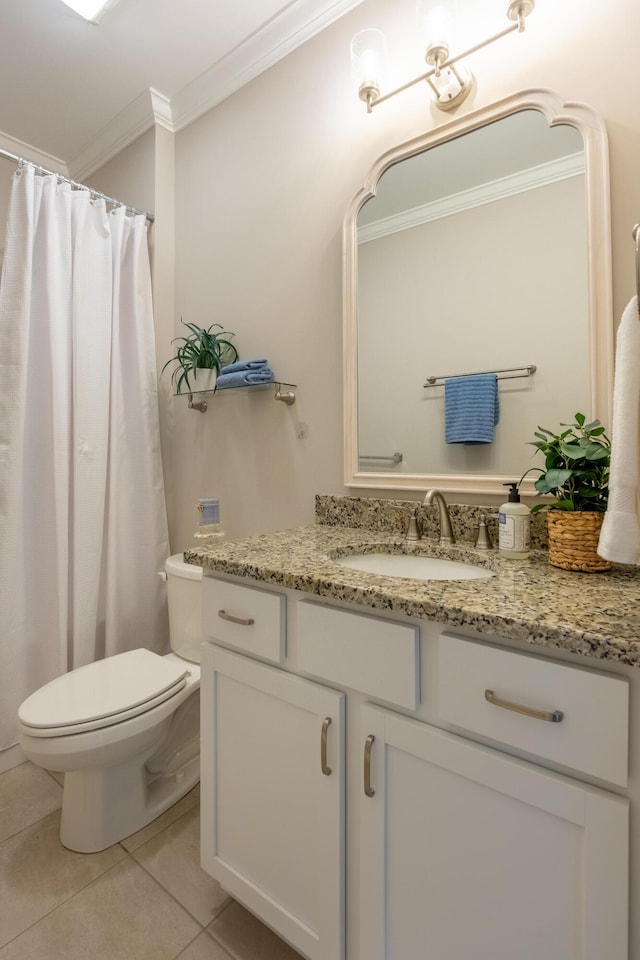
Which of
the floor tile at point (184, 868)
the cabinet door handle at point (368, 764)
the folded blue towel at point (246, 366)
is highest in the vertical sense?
the folded blue towel at point (246, 366)

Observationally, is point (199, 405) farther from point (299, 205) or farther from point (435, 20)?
point (435, 20)

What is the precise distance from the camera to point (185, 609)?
159cm

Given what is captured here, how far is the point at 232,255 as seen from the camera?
1.81 meters

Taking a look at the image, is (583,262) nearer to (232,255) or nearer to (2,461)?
(232,255)

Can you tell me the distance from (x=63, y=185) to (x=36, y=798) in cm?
222

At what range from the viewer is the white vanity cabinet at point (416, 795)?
62 cm

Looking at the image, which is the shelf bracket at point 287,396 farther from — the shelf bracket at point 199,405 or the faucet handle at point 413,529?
the faucet handle at point 413,529

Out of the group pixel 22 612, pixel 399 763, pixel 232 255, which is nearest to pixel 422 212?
pixel 232 255

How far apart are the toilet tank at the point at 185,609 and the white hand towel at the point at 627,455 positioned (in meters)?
1.22

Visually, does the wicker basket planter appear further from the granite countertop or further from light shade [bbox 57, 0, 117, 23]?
light shade [bbox 57, 0, 117, 23]

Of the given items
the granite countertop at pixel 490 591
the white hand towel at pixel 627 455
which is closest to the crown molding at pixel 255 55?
the white hand towel at pixel 627 455

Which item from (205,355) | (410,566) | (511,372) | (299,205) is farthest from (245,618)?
(299,205)

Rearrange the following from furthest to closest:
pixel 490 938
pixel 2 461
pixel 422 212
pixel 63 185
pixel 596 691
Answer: pixel 63 185 < pixel 2 461 < pixel 422 212 < pixel 490 938 < pixel 596 691

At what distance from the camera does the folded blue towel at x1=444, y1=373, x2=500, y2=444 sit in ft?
4.00
